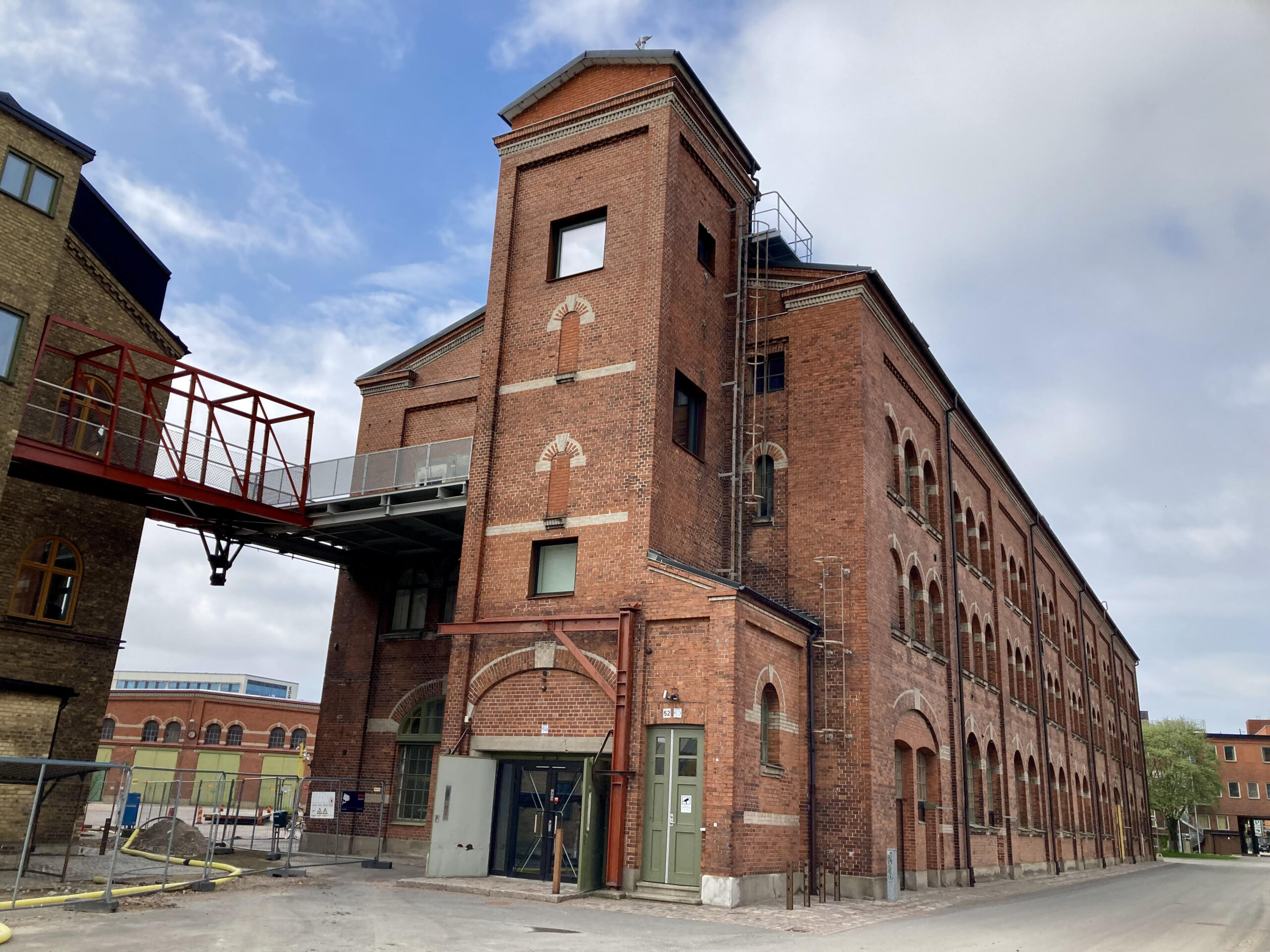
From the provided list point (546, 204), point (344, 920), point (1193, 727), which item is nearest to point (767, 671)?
point (344, 920)

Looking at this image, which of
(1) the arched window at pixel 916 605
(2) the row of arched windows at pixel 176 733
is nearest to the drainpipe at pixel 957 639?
(1) the arched window at pixel 916 605

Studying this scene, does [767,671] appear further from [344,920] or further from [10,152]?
[10,152]

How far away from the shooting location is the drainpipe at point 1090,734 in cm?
4344

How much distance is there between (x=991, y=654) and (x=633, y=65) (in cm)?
1999

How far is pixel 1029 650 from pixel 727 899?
78.4 ft

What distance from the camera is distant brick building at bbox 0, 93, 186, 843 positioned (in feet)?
59.7

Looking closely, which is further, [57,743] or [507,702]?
[57,743]

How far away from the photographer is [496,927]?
1258 centimetres

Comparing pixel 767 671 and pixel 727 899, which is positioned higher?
pixel 767 671

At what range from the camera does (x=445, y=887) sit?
1695 cm

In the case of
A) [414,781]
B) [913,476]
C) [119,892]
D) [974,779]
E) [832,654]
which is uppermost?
[913,476]

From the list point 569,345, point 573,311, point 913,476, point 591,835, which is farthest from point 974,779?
point 573,311

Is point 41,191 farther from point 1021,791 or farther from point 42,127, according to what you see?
point 1021,791

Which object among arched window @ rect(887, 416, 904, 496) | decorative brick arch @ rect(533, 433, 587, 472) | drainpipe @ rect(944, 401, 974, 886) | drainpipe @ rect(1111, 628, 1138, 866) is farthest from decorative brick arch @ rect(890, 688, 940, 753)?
drainpipe @ rect(1111, 628, 1138, 866)
